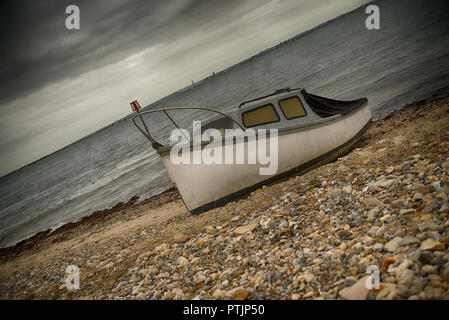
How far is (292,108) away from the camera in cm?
942

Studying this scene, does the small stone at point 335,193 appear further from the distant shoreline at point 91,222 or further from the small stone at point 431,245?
the distant shoreline at point 91,222

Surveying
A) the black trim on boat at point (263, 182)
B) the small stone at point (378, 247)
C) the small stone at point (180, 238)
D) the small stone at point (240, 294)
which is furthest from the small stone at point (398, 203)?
the small stone at point (180, 238)

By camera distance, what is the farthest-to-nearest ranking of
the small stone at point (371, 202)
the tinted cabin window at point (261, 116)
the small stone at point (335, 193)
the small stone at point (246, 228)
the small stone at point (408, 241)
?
the tinted cabin window at point (261, 116) → the small stone at point (246, 228) → the small stone at point (335, 193) → the small stone at point (371, 202) → the small stone at point (408, 241)

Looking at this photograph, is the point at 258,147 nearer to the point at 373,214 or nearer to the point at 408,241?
the point at 373,214

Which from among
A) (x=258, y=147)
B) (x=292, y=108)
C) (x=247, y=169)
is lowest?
(x=247, y=169)

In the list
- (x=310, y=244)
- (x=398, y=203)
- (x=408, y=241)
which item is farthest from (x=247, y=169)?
(x=408, y=241)

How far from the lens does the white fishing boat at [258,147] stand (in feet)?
26.2

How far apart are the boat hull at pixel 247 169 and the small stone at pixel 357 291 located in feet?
17.1

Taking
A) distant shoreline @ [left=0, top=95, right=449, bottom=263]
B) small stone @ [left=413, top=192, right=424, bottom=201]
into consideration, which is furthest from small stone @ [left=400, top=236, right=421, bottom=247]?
distant shoreline @ [left=0, top=95, right=449, bottom=263]

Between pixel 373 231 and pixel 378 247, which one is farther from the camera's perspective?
pixel 373 231

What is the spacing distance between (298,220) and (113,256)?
6.82 m

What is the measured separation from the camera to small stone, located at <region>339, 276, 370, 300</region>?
128 inches

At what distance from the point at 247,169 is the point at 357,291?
545 cm
